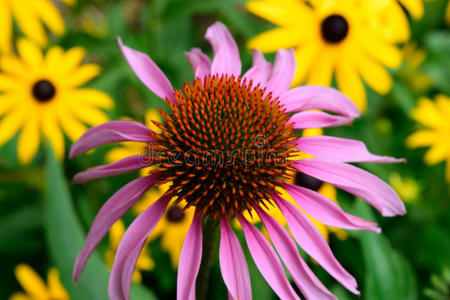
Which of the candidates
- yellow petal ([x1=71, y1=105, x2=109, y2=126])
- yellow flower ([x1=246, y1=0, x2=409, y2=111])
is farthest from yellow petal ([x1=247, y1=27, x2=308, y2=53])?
yellow petal ([x1=71, y1=105, x2=109, y2=126])

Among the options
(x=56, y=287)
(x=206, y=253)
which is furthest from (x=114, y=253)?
(x=206, y=253)

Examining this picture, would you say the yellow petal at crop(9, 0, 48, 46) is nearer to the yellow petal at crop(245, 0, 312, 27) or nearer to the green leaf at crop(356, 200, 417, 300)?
the yellow petal at crop(245, 0, 312, 27)

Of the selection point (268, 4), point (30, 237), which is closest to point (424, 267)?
point (268, 4)

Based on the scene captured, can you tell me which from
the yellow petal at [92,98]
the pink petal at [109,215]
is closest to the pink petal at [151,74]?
the pink petal at [109,215]

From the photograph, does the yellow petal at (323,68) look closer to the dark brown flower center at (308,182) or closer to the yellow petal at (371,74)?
the yellow petal at (371,74)

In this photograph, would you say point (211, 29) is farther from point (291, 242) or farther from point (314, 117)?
point (291, 242)

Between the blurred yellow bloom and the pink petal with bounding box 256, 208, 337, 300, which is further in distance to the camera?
the blurred yellow bloom
